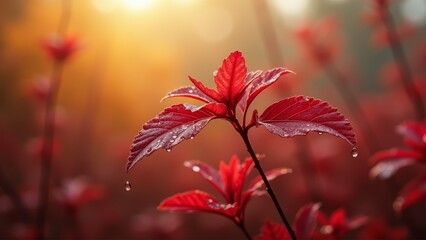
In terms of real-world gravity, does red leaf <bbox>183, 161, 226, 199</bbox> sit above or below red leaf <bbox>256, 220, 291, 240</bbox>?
above

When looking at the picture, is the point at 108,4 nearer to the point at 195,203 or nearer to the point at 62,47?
the point at 62,47

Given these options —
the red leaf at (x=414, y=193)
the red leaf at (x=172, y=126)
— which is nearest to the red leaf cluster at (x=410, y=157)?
the red leaf at (x=414, y=193)

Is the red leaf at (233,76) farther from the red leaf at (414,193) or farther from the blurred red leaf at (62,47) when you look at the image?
the blurred red leaf at (62,47)

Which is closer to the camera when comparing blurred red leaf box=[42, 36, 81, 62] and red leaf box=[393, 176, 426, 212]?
red leaf box=[393, 176, 426, 212]

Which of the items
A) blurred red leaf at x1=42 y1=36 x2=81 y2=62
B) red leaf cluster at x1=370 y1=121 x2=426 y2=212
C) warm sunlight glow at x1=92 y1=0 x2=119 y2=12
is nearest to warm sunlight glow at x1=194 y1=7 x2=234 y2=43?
warm sunlight glow at x1=92 y1=0 x2=119 y2=12

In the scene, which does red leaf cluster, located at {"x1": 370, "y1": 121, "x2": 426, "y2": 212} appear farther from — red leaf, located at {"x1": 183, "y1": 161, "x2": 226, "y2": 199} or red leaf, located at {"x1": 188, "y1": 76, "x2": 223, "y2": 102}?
red leaf, located at {"x1": 188, "y1": 76, "x2": 223, "y2": 102}

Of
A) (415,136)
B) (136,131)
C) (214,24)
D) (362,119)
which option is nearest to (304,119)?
(415,136)

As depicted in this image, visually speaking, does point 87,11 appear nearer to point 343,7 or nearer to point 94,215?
point 94,215

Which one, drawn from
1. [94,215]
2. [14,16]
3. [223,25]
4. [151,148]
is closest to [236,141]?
[94,215]
